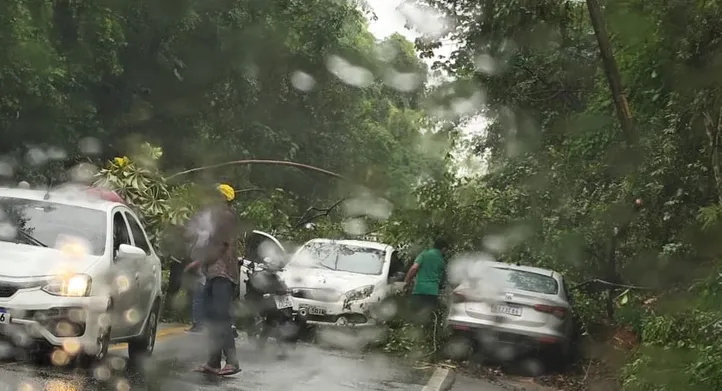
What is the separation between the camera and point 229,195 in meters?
9.52

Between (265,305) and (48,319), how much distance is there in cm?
537

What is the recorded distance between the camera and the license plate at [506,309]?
1351 centimetres

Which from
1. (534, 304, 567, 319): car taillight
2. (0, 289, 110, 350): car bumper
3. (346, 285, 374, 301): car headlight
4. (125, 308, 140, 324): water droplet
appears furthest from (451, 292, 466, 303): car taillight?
(0, 289, 110, 350): car bumper

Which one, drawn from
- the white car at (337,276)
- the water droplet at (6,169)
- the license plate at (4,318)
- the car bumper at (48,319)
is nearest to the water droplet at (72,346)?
the car bumper at (48,319)

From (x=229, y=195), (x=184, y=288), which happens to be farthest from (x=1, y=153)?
(x=229, y=195)

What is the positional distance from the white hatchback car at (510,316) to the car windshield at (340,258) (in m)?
2.99

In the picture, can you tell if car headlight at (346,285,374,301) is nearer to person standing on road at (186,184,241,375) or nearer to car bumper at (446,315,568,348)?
car bumper at (446,315,568,348)

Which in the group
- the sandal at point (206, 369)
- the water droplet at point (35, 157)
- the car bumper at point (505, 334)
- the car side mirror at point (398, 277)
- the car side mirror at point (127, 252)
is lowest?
the sandal at point (206, 369)

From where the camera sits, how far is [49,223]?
9367 mm

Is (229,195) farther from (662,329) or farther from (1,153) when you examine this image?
(1,153)

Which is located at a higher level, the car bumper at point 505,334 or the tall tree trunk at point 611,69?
the tall tree trunk at point 611,69

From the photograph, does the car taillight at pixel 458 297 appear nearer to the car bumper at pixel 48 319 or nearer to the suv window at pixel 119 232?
the suv window at pixel 119 232

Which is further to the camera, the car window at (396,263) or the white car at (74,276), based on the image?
the car window at (396,263)

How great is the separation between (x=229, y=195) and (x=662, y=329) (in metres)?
4.21
